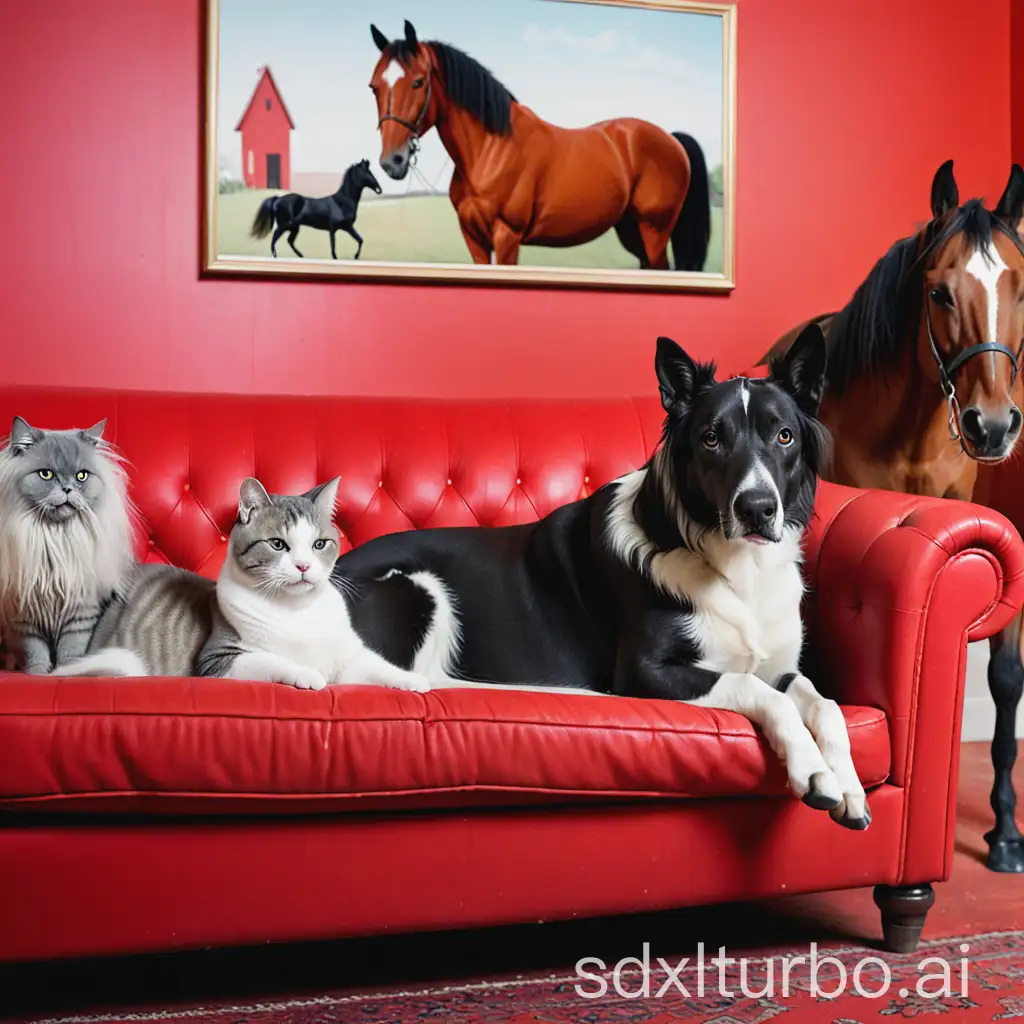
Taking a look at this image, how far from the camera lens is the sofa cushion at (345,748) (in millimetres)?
1696

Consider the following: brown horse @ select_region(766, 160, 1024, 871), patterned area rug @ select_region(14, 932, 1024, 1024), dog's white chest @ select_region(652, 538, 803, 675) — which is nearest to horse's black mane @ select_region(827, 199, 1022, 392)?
brown horse @ select_region(766, 160, 1024, 871)

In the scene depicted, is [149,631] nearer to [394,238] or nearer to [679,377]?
[679,377]

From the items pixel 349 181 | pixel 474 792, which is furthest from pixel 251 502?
pixel 349 181

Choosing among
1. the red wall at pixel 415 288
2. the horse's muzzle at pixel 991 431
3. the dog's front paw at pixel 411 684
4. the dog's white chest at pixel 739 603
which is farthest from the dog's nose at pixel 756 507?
the red wall at pixel 415 288

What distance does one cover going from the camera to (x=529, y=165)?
11.3ft

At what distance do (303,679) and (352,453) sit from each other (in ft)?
3.28

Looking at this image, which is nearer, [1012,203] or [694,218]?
[1012,203]

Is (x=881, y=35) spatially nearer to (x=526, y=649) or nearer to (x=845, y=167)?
(x=845, y=167)

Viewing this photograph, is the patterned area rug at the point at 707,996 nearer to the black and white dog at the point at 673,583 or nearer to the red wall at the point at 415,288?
the black and white dog at the point at 673,583

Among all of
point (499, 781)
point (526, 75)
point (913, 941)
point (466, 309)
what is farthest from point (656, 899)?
point (526, 75)

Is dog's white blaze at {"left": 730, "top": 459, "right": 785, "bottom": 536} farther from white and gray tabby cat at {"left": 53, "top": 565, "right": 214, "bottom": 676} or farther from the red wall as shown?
the red wall

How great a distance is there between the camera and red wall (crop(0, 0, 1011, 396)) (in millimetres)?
3166

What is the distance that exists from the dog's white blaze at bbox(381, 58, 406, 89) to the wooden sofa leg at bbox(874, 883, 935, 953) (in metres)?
2.65

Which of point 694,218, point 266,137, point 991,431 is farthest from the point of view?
point 694,218
